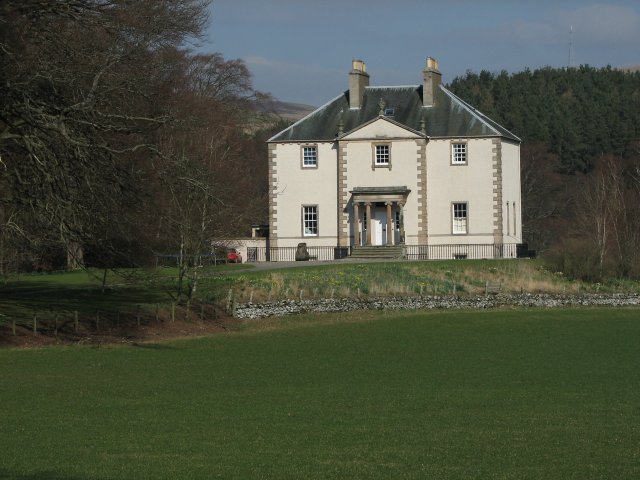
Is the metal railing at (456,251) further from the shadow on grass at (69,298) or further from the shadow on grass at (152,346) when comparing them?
the shadow on grass at (152,346)

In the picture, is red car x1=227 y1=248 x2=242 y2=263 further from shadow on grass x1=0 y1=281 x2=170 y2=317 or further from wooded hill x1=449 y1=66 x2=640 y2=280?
wooded hill x1=449 y1=66 x2=640 y2=280

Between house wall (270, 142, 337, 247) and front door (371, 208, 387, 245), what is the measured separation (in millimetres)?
2077

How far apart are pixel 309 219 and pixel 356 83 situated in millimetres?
8097

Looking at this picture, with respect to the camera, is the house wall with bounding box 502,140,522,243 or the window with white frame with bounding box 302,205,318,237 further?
the window with white frame with bounding box 302,205,318,237

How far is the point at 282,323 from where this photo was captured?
3494 centimetres

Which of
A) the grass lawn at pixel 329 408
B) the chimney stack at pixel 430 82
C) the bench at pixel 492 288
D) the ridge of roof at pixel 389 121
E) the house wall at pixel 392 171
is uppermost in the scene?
the chimney stack at pixel 430 82

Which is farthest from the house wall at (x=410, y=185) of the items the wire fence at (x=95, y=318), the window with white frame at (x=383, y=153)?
the wire fence at (x=95, y=318)

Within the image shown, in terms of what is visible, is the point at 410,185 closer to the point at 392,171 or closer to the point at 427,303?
the point at 392,171

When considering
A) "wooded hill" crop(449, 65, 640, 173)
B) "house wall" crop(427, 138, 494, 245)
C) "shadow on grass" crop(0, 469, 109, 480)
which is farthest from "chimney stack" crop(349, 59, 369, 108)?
"shadow on grass" crop(0, 469, 109, 480)

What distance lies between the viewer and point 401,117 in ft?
202

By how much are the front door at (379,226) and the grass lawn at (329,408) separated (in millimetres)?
29618

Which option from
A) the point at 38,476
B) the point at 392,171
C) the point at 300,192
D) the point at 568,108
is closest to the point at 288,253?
the point at 300,192

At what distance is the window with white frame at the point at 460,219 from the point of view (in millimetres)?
59438

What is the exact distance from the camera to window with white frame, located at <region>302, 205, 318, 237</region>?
60.6 meters
